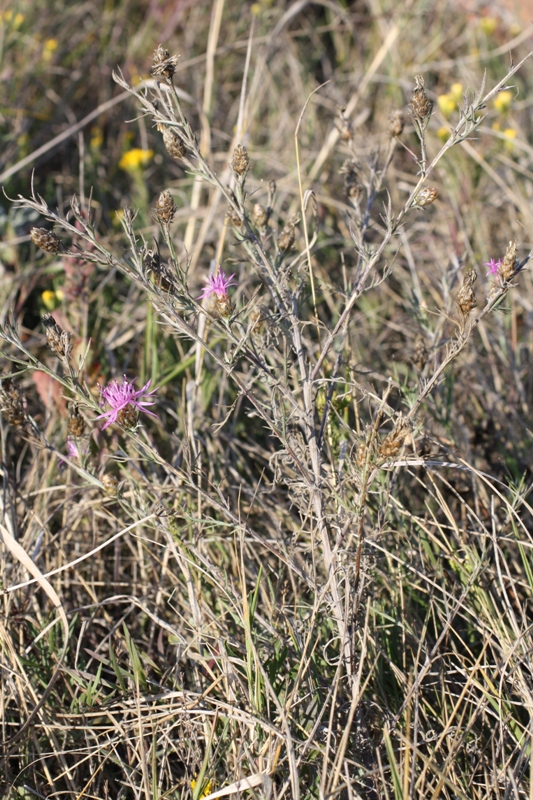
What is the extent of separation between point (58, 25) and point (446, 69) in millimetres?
1927

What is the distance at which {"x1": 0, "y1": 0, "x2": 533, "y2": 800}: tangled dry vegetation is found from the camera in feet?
3.63

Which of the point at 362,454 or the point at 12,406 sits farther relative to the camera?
the point at 12,406

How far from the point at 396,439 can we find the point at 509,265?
33 centimetres

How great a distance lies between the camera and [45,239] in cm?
106

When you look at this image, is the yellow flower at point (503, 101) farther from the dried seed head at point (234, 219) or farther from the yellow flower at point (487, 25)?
the dried seed head at point (234, 219)

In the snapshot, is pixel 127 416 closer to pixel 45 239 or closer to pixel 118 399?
pixel 118 399

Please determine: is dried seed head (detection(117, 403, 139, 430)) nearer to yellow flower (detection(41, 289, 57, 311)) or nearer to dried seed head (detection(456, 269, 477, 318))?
dried seed head (detection(456, 269, 477, 318))

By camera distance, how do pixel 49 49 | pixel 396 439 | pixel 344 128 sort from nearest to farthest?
pixel 396 439
pixel 344 128
pixel 49 49

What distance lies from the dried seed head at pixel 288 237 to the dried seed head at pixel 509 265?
405 mm

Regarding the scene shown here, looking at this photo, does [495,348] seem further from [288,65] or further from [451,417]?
[288,65]

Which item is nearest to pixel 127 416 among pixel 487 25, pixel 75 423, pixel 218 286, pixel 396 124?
pixel 75 423

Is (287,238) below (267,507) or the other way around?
the other way around

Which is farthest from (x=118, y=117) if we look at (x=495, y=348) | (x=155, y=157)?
(x=495, y=348)

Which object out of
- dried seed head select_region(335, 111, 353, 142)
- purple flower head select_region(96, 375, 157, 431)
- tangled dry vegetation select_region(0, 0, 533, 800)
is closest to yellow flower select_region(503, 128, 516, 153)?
tangled dry vegetation select_region(0, 0, 533, 800)
